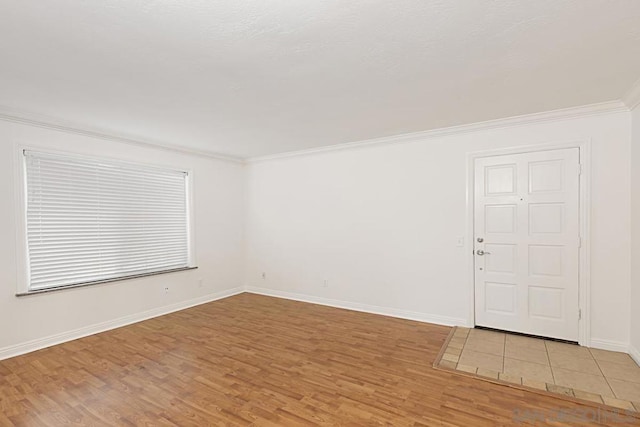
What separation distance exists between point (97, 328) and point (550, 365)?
5024mm

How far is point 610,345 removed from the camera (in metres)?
3.17

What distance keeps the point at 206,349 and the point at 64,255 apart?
2050 millimetres

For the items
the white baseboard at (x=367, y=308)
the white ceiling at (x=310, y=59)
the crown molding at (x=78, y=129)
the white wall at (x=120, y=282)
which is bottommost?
the white baseboard at (x=367, y=308)

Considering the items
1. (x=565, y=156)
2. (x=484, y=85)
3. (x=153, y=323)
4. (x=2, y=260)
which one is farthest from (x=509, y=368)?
(x=2, y=260)

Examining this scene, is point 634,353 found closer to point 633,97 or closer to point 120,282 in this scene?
point 633,97

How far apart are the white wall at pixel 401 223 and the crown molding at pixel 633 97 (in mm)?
181

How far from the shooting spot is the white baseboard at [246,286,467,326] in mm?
4009

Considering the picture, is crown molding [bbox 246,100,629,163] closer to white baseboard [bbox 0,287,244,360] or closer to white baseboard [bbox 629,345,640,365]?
white baseboard [bbox 629,345,640,365]

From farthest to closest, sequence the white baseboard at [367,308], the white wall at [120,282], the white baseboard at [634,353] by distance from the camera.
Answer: the white baseboard at [367,308] < the white wall at [120,282] < the white baseboard at [634,353]

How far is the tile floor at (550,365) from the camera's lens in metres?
2.46

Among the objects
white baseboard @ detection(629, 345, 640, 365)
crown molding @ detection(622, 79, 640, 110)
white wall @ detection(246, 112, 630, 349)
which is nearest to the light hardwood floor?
white wall @ detection(246, 112, 630, 349)

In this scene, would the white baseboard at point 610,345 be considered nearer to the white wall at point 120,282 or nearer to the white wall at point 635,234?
the white wall at point 635,234

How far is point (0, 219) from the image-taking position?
10.4 feet

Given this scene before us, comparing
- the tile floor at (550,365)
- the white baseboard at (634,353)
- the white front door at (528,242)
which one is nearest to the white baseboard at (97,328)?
the tile floor at (550,365)
